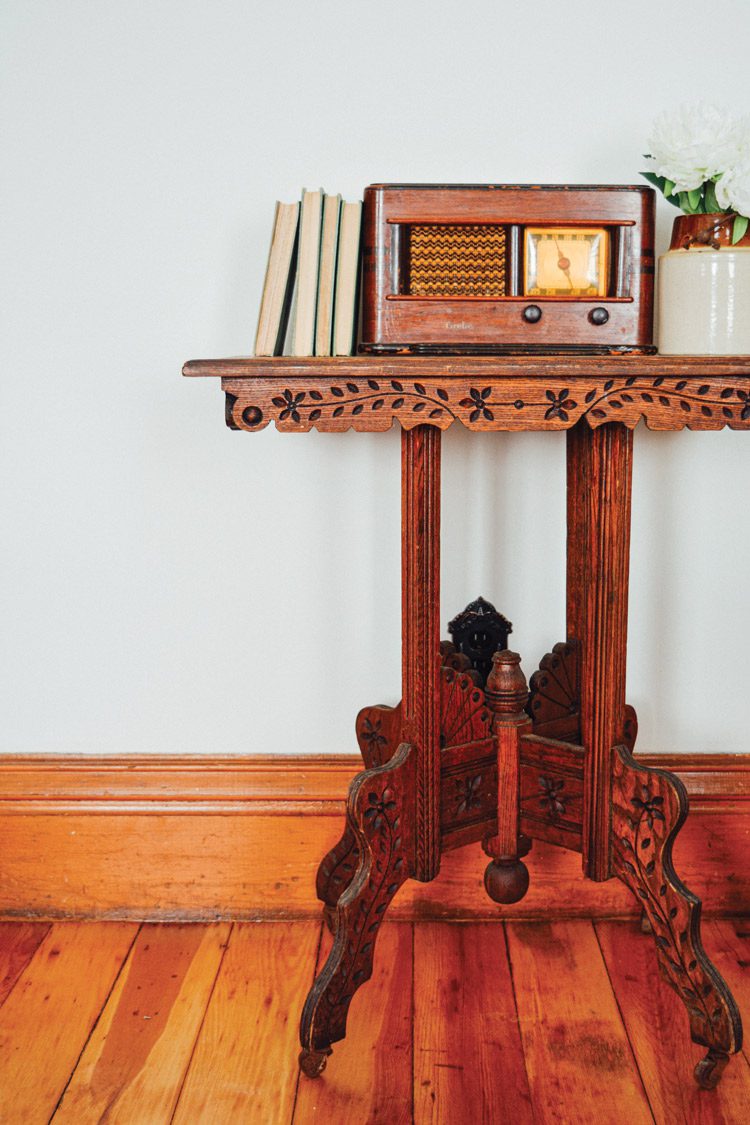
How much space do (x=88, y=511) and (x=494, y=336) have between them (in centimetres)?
81

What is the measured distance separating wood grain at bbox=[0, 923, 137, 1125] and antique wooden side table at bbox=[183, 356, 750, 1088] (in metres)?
0.36

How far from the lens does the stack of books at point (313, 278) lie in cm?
157

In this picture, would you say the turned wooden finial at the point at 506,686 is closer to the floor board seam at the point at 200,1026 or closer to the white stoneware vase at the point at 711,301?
the white stoneware vase at the point at 711,301

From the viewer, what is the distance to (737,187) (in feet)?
5.03

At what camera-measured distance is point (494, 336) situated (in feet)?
5.08

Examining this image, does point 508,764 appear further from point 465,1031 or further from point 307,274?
point 307,274

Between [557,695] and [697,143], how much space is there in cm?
86

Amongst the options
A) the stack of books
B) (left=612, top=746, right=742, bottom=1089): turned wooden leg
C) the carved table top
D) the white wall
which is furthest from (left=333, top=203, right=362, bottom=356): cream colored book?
A: (left=612, top=746, right=742, bottom=1089): turned wooden leg

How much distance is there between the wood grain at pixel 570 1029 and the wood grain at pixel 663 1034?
2cm

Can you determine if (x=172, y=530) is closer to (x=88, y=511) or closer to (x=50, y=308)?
(x=88, y=511)

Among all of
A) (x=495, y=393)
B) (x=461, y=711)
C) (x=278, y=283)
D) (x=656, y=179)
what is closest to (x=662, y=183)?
(x=656, y=179)

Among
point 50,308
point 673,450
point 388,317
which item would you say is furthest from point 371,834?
point 50,308

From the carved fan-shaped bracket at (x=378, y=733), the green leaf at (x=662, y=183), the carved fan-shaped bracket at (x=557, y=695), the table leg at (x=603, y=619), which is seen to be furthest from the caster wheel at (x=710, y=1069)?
the green leaf at (x=662, y=183)

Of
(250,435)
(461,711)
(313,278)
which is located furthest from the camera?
(250,435)
